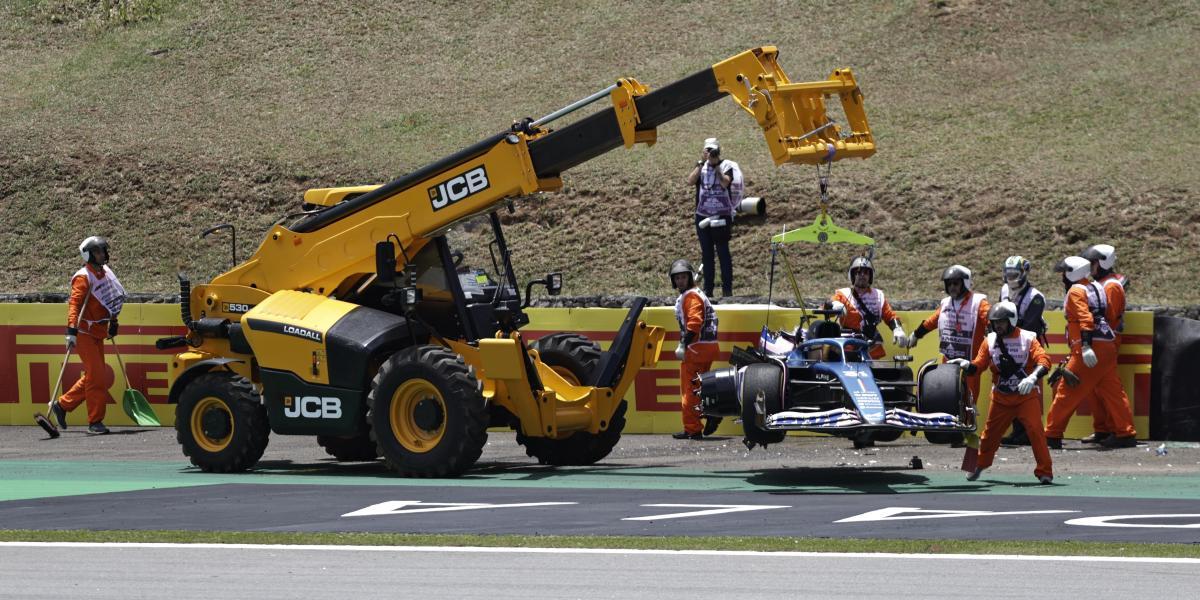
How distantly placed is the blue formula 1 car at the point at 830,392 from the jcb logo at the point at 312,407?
3.18 metres

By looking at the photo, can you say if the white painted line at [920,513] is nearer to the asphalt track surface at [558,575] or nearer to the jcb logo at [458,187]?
the asphalt track surface at [558,575]

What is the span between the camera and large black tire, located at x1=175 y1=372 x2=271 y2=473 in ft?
51.0

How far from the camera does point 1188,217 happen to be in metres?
26.3

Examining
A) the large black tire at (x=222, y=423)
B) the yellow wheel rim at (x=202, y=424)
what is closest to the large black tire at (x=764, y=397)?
the large black tire at (x=222, y=423)

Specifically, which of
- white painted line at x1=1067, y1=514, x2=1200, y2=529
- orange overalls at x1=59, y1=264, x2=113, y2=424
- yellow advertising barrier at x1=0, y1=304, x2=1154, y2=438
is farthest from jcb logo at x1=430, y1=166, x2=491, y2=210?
white painted line at x1=1067, y1=514, x2=1200, y2=529

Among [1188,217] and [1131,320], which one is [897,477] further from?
[1188,217]

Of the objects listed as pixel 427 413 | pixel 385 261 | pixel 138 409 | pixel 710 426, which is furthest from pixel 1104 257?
pixel 138 409

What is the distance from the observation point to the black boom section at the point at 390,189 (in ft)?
50.0

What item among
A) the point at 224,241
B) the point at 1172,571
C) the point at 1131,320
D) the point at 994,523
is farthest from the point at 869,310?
the point at 224,241

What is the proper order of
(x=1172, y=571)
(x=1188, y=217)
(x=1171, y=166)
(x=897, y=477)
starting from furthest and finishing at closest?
1. (x=1171, y=166)
2. (x=1188, y=217)
3. (x=897, y=477)
4. (x=1172, y=571)

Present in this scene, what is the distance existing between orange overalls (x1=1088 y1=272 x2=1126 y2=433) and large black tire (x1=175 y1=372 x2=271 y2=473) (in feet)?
26.0

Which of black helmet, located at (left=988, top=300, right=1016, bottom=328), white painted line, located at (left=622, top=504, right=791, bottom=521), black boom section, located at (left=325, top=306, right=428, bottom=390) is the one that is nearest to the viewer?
white painted line, located at (left=622, top=504, right=791, bottom=521)

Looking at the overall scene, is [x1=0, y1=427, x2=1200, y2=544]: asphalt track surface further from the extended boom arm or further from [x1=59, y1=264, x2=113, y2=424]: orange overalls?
the extended boom arm

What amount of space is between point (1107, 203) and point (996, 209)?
5.55 ft
